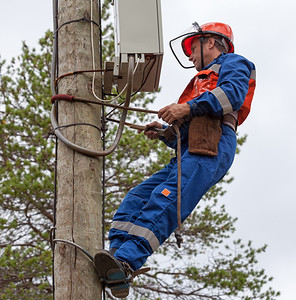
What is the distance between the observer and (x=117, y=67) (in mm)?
3459

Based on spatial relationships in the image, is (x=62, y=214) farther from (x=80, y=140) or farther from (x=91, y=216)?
(x=80, y=140)

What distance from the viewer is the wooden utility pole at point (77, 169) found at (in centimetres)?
290

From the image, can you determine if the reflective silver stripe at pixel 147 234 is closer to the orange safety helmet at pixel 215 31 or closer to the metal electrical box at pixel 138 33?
the metal electrical box at pixel 138 33

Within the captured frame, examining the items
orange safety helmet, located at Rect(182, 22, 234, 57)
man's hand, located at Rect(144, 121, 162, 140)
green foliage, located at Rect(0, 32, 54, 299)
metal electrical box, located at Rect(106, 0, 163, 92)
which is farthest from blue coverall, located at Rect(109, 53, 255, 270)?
green foliage, located at Rect(0, 32, 54, 299)

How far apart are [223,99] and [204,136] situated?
23cm

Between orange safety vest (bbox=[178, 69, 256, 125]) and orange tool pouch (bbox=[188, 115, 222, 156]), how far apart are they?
305 millimetres

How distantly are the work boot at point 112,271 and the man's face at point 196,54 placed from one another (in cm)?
161

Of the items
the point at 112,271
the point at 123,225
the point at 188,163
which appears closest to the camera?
the point at 112,271

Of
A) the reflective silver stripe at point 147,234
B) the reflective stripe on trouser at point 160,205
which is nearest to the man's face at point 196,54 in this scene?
the reflective stripe on trouser at point 160,205

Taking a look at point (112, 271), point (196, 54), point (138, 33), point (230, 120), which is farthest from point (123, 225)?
point (196, 54)

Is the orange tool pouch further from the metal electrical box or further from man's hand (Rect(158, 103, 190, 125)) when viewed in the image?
the metal electrical box

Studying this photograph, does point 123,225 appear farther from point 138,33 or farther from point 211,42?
point 211,42

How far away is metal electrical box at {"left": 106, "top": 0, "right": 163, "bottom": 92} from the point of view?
3371 mm

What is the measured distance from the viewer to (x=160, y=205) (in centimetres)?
306
